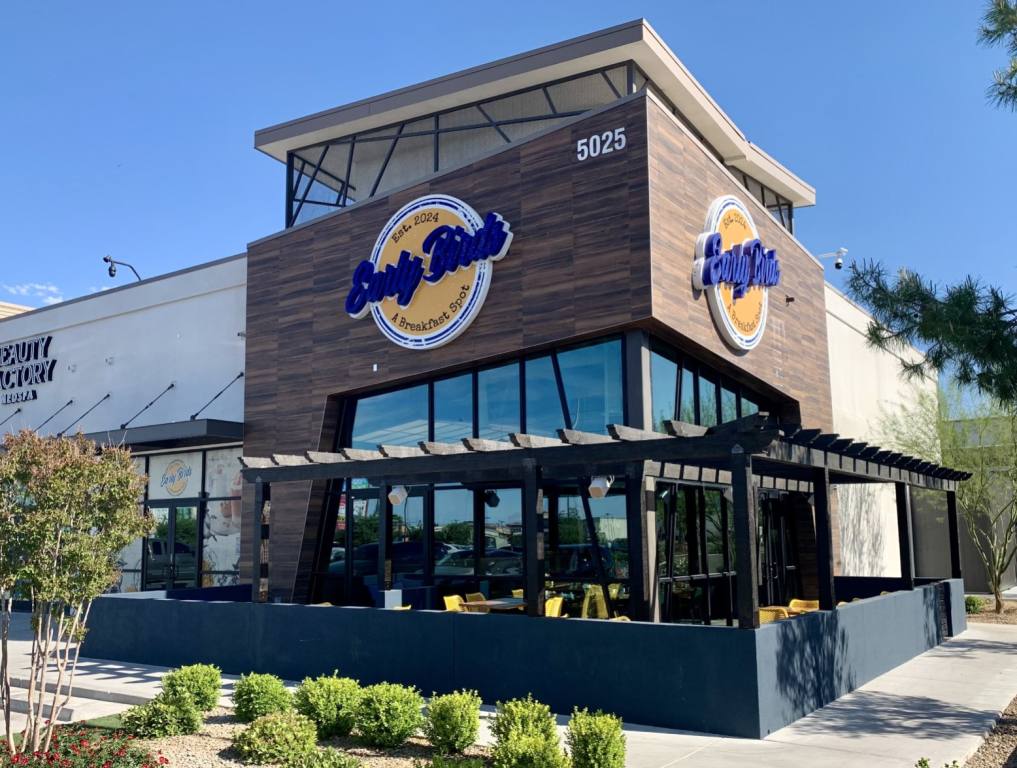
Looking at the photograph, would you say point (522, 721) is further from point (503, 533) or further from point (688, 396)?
point (688, 396)

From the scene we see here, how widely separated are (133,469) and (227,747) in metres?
2.64

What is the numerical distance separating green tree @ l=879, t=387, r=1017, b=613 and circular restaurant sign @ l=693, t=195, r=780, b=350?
9.36 m

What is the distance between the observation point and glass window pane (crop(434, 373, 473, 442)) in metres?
15.6

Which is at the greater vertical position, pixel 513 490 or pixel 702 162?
pixel 702 162

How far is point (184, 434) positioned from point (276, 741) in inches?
444

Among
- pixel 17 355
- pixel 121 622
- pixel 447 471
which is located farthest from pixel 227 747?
pixel 17 355

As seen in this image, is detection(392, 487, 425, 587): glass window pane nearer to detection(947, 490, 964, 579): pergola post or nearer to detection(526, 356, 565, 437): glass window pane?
detection(526, 356, 565, 437): glass window pane

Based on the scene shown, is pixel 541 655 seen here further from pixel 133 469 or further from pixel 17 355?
pixel 17 355

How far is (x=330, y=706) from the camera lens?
29.0 ft

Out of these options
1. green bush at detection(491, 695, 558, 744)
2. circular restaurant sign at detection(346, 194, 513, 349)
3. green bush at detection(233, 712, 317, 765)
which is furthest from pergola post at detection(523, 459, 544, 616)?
circular restaurant sign at detection(346, 194, 513, 349)

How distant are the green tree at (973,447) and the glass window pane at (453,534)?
1415cm

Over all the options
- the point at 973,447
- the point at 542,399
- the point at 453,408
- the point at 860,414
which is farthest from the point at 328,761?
the point at 973,447

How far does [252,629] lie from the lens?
12.6 metres

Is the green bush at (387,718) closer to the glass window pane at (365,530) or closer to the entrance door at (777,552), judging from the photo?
the glass window pane at (365,530)
